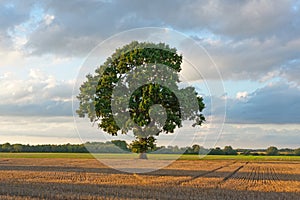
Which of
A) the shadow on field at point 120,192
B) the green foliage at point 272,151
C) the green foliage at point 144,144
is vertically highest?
the green foliage at point 272,151

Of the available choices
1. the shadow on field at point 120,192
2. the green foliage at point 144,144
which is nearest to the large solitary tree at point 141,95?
the green foliage at point 144,144

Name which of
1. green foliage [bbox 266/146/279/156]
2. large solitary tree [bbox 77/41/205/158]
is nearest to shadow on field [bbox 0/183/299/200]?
large solitary tree [bbox 77/41/205/158]

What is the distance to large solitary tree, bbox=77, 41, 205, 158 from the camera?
41.8 metres

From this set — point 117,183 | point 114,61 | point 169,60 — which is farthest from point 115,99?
point 117,183

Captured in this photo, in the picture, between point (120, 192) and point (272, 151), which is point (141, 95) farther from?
point (272, 151)

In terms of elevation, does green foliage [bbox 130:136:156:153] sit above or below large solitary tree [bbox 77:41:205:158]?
below

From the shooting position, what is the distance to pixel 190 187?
2211 cm

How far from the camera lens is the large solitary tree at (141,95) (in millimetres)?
41844

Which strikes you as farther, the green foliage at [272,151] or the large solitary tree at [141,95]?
the green foliage at [272,151]

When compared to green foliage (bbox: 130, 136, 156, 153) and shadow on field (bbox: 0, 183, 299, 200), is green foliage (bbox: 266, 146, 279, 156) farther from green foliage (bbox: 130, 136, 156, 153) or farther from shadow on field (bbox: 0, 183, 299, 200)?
shadow on field (bbox: 0, 183, 299, 200)

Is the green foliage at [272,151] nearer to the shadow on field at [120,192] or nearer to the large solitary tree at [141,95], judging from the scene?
the large solitary tree at [141,95]

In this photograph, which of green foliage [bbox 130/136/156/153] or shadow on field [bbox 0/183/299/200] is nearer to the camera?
shadow on field [bbox 0/183/299/200]

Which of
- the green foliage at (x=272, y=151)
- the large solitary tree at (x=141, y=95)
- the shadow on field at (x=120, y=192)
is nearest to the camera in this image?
the shadow on field at (x=120, y=192)

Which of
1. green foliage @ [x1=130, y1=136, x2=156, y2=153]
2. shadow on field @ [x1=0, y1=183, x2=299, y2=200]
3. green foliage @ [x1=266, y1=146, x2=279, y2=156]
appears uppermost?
green foliage @ [x1=266, y1=146, x2=279, y2=156]
